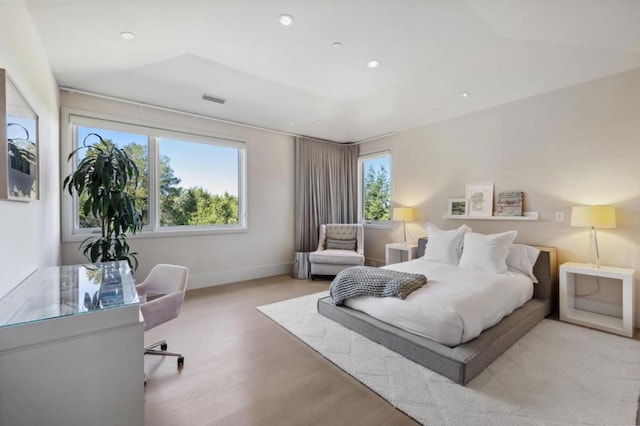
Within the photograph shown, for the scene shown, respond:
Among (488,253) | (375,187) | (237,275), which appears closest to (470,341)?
(488,253)

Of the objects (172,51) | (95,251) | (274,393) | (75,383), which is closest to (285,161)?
(172,51)

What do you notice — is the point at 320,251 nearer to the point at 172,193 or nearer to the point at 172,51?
the point at 172,193

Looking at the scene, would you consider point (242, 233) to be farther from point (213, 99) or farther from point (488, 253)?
point (488, 253)

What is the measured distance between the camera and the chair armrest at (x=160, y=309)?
1949 millimetres

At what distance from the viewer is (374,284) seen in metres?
2.73

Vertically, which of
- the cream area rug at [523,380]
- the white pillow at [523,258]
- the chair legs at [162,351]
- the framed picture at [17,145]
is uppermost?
the framed picture at [17,145]

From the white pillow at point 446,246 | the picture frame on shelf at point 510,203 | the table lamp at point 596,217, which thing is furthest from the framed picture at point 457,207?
the table lamp at point 596,217

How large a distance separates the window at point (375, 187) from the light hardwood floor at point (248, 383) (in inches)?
131

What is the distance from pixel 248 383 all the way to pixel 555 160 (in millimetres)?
4119

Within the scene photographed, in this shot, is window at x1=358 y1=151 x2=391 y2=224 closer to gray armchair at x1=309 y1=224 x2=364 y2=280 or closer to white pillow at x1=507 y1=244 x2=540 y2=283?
gray armchair at x1=309 y1=224 x2=364 y2=280

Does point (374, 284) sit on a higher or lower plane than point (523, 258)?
lower

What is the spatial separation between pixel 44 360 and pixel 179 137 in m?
3.62

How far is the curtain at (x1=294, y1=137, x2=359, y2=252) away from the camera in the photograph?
5.35 meters

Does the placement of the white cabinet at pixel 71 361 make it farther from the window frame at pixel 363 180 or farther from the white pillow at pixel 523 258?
the window frame at pixel 363 180
